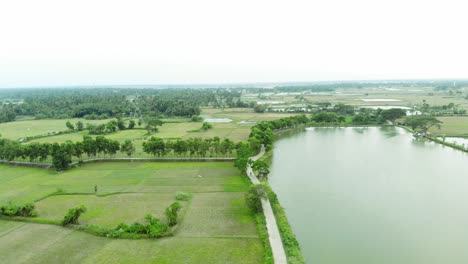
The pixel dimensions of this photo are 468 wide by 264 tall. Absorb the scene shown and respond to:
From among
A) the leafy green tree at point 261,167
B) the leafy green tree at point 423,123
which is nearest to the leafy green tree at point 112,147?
the leafy green tree at point 261,167

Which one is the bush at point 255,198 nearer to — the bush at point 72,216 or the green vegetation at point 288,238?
the green vegetation at point 288,238

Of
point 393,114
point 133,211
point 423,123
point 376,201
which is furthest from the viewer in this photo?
point 393,114

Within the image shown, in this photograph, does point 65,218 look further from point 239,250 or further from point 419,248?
point 419,248

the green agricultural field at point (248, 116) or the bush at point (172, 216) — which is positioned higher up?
the green agricultural field at point (248, 116)

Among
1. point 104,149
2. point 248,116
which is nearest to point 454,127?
point 248,116

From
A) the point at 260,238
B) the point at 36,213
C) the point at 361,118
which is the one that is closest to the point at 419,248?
the point at 260,238

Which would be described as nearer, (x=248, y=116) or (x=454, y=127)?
(x=454, y=127)

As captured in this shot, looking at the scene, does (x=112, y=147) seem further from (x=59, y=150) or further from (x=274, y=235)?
(x=274, y=235)
